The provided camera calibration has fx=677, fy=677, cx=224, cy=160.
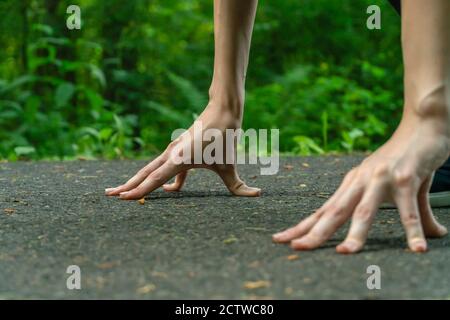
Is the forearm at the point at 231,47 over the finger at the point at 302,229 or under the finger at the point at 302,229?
over

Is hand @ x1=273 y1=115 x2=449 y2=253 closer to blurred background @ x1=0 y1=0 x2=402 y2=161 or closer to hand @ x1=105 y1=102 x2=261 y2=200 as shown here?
hand @ x1=105 y1=102 x2=261 y2=200

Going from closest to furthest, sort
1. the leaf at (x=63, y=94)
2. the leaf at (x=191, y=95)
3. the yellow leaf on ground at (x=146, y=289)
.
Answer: the yellow leaf on ground at (x=146, y=289) < the leaf at (x=63, y=94) < the leaf at (x=191, y=95)

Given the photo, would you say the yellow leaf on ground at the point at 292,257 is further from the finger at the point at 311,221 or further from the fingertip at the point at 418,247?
the fingertip at the point at 418,247

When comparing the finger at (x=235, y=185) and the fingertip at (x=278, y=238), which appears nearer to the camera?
the fingertip at (x=278, y=238)

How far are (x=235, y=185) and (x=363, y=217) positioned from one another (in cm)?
91

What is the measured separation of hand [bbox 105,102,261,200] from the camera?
2199mm

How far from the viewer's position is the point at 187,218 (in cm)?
188

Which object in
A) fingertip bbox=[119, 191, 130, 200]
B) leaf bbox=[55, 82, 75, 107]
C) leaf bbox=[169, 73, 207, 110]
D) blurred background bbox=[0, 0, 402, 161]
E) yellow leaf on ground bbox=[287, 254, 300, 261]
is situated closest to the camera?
yellow leaf on ground bbox=[287, 254, 300, 261]

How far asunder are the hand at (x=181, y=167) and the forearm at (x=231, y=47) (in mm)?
49

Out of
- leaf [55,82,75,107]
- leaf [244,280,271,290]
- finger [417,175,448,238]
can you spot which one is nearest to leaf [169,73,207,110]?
leaf [55,82,75,107]

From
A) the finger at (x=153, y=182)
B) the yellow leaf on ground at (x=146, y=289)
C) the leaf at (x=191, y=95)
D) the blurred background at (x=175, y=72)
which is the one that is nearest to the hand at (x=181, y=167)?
the finger at (x=153, y=182)

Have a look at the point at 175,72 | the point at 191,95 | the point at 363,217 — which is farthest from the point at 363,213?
the point at 175,72

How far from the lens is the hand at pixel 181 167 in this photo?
2.20m

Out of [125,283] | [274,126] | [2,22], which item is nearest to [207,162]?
[125,283]
